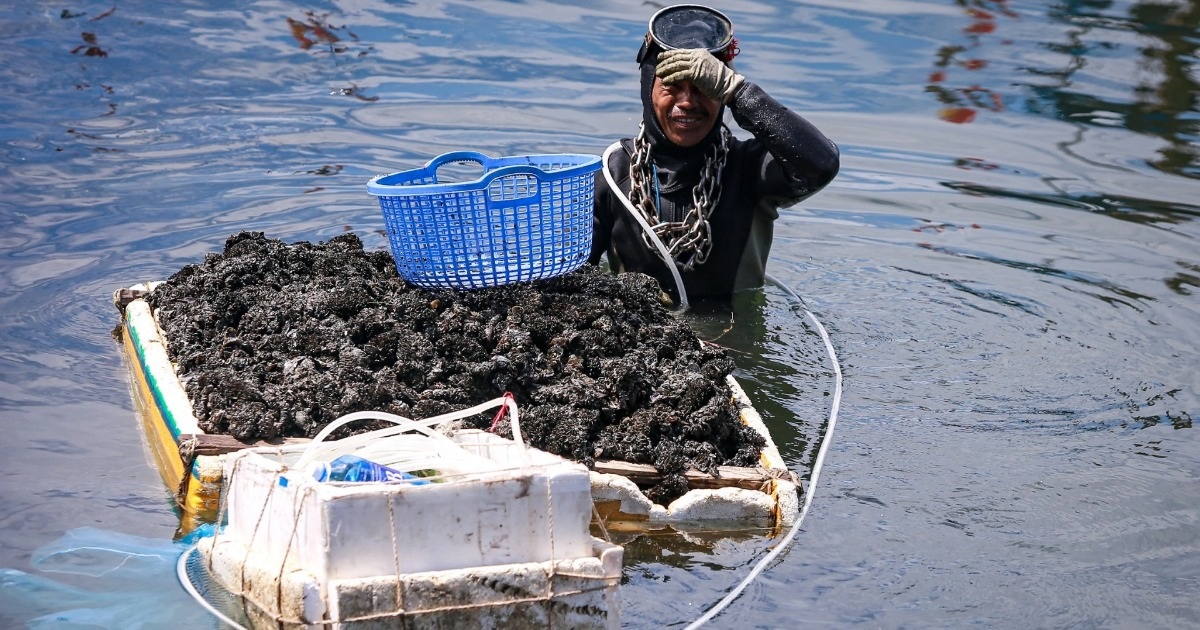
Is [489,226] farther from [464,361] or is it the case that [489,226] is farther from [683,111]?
[683,111]

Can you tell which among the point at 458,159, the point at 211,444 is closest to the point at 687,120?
the point at 458,159

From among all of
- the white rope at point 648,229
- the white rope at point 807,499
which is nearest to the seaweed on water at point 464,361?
the white rope at point 807,499

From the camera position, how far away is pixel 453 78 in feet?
35.4

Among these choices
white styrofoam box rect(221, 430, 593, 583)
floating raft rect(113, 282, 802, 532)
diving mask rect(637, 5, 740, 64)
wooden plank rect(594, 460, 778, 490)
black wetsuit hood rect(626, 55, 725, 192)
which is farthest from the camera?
black wetsuit hood rect(626, 55, 725, 192)

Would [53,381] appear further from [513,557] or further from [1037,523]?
[1037,523]

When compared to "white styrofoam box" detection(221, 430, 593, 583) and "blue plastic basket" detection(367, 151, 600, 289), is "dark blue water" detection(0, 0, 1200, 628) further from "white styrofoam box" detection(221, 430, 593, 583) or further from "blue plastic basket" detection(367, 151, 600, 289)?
"blue plastic basket" detection(367, 151, 600, 289)

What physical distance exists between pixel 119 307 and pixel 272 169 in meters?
3.50

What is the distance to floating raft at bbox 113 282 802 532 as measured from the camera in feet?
12.3

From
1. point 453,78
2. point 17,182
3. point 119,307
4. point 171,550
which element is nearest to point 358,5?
point 453,78

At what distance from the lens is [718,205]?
5.54 metres

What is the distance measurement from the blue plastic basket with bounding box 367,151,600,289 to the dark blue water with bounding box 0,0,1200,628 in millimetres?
1122

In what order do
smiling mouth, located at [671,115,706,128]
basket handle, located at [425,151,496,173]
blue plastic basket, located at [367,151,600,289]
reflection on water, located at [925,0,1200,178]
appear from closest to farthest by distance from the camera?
blue plastic basket, located at [367,151,600,289] → basket handle, located at [425,151,496,173] → smiling mouth, located at [671,115,706,128] → reflection on water, located at [925,0,1200,178]

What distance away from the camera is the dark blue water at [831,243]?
3.79 m

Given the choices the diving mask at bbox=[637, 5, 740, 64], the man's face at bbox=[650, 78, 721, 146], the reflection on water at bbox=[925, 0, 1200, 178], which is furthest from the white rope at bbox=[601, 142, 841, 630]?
the reflection on water at bbox=[925, 0, 1200, 178]
